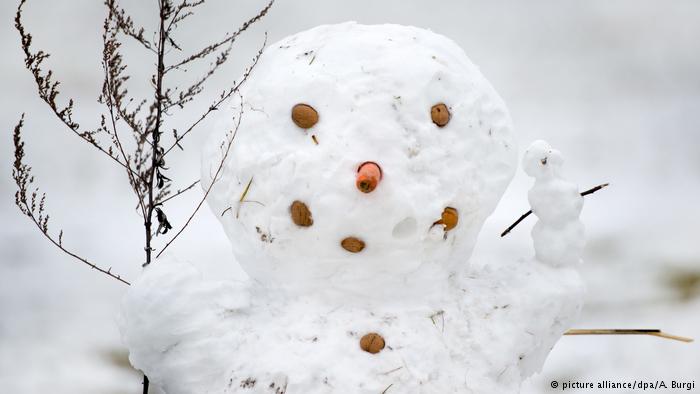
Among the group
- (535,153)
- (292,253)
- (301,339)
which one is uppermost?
(535,153)

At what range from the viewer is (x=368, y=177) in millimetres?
1895

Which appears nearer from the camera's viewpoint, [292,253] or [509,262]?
[292,253]

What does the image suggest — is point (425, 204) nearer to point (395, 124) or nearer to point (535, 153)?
point (395, 124)

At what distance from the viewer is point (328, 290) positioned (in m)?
2.10

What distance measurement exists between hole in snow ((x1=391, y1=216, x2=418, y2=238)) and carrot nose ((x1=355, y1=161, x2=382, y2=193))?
0.45ft

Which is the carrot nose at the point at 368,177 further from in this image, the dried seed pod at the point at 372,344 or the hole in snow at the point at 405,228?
the dried seed pod at the point at 372,344

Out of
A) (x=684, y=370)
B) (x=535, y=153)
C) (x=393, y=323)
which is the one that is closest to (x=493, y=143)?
(x=535, y=153)

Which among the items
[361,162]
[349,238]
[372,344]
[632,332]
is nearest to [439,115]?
[361,162]

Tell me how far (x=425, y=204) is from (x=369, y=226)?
139 millimetres

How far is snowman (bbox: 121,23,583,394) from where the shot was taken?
1983mm

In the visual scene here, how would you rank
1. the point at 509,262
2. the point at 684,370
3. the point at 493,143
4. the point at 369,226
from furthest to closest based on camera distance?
1. the point at 684,370
2. the point at 509,262
3. the point at 493,143
4. the point at 369,226

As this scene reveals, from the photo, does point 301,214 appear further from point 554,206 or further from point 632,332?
point 632,332

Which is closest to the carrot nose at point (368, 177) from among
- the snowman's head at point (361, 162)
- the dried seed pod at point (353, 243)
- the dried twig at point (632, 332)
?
the snowman's head at point (361, 162)

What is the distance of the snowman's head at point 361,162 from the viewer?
198 centimetres
